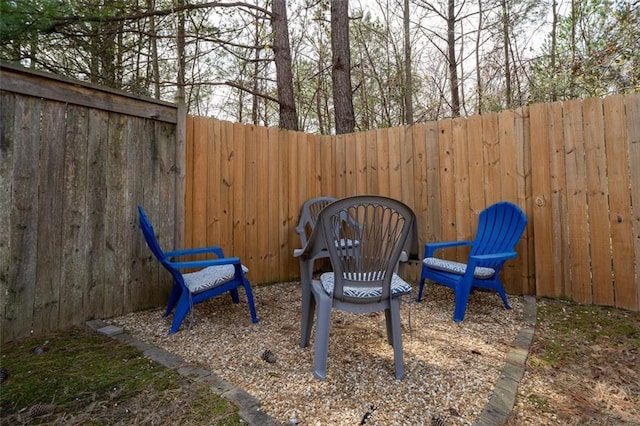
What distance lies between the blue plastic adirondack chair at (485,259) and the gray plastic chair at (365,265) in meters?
0.94

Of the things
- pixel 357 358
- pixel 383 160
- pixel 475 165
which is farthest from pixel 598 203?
pixel 357 358

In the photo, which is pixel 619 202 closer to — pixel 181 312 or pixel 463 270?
pixel 463 270

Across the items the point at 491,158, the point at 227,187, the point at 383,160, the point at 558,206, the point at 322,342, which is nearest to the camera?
the point at 322,342

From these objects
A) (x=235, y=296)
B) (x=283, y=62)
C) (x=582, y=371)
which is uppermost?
(x=283, y=62)

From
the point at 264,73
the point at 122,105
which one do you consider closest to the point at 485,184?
the point at 122,105

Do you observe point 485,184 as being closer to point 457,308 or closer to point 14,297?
point 457,308

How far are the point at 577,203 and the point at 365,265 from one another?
7.14ft

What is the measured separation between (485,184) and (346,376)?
2378 mm

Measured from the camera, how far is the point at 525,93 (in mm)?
5883

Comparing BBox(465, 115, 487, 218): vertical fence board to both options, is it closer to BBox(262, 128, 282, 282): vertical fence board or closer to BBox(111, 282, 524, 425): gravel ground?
BBox(111, 282, 524, 425): gravel ground

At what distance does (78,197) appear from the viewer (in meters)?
2.29

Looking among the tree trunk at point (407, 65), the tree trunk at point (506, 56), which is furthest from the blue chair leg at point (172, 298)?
the tree trunk at point (506, 56)

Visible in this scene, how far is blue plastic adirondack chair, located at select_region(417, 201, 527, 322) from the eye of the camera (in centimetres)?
242

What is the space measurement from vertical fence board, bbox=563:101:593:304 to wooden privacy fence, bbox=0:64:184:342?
10.9 ft
